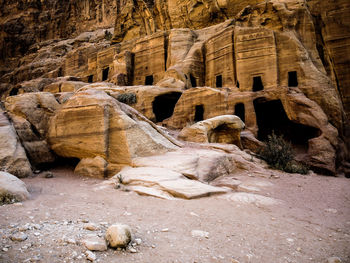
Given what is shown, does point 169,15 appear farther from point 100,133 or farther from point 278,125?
point 100,133

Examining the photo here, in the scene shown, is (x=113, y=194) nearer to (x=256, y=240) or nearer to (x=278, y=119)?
(x=256, y=240)

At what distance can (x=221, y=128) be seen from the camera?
32.5 feet

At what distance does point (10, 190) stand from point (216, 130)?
26.4 feet


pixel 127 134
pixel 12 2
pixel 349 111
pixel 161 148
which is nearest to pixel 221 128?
pixel 161 148

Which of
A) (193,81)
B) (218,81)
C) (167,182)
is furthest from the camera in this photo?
(193,81)

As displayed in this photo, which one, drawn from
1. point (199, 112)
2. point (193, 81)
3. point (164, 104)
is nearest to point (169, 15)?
point (193, 81)

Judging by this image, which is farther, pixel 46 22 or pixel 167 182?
pixel 46 22

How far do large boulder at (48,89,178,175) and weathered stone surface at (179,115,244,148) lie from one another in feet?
9.00

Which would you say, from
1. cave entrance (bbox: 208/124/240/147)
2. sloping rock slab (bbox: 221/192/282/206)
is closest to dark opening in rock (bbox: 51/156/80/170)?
sloping rock slab (bbox: 221/192/282/206)

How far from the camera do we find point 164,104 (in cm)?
1686

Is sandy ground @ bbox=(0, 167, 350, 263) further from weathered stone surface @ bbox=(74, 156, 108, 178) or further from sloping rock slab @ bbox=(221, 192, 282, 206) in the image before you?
weathered stone surface @ bbox=(74, 156, 108, 178)

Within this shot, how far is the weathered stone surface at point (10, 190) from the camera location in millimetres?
3207

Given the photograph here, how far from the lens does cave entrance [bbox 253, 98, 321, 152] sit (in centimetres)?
1360

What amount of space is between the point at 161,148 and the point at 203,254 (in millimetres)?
4303
